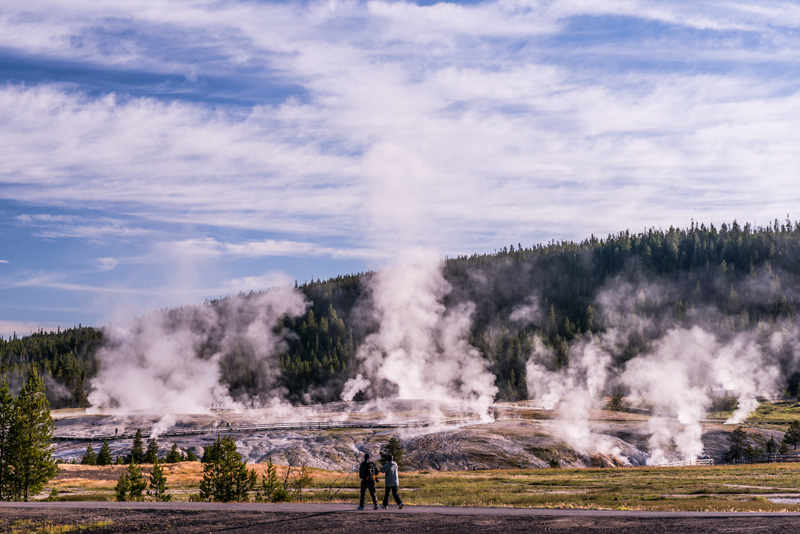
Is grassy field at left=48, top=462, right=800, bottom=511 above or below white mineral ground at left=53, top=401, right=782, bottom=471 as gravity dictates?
above

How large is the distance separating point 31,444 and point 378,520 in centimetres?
3089

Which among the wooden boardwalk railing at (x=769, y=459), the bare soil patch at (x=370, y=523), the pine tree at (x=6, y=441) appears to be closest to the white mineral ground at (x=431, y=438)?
the wooden boardwalk railing at (x=769, y=459)

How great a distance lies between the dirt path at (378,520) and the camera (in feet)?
80.6

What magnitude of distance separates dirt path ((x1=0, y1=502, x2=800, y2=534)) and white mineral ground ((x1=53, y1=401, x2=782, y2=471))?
62.9 m

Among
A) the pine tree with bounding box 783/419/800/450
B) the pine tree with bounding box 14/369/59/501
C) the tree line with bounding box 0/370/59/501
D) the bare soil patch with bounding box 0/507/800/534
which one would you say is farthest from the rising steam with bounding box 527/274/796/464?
the bare soil patch with bounding box 0/507/800/534

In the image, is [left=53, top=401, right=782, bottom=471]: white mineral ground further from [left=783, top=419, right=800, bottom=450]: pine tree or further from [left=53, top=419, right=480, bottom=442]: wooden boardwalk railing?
[left=783, top=419, right=800, bottom=450]: pine tree

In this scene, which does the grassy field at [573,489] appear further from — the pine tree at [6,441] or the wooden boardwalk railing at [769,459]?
the wooden boardwalk railing at [769,459]

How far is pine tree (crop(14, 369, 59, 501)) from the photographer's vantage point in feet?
151

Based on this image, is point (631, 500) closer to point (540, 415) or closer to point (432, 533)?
point (432, 533)

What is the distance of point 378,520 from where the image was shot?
2736 cm

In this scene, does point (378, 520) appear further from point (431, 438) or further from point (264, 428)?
point (264, 428)

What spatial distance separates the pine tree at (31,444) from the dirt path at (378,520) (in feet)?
48.3

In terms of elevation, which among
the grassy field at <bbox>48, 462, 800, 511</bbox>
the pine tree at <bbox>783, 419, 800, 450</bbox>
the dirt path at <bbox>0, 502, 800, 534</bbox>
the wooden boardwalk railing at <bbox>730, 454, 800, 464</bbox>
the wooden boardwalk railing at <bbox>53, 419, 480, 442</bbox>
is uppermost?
the dirt path at <bbox>0, 502, 800, 534</bbox>

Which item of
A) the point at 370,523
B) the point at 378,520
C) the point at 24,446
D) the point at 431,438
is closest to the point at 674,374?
the point at 431,438
